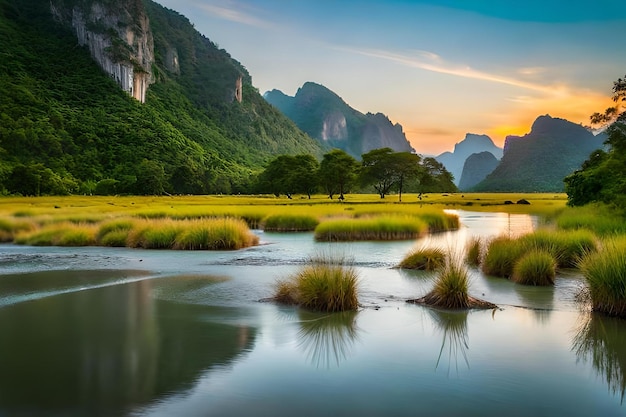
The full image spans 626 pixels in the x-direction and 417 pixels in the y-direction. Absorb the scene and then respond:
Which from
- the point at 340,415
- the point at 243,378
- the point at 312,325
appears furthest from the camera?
the point at 312,325

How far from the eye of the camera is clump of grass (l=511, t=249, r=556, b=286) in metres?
13.3

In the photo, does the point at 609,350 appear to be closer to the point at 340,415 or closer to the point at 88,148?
the point at 340,415

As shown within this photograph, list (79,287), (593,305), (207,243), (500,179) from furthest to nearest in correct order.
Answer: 1. (500,179)
2. (207,243)
3. (79,287)
4. (593,305)

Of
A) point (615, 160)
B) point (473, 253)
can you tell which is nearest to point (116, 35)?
point (615, 160)

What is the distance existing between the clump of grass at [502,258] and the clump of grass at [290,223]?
1862 cm

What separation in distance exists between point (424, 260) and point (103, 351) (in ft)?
35.9

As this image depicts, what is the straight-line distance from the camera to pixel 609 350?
7.81 meters

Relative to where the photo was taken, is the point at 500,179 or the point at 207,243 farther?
the point at 500,179

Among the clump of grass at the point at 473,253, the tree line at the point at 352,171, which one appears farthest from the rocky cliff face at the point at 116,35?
the clump of grass at the point at 473,253

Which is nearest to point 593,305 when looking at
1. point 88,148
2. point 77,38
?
point 88,148

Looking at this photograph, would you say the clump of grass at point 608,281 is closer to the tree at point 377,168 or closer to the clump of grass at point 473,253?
the clump of grass at point 473,253

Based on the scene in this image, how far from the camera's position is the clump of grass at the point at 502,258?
48.8ft

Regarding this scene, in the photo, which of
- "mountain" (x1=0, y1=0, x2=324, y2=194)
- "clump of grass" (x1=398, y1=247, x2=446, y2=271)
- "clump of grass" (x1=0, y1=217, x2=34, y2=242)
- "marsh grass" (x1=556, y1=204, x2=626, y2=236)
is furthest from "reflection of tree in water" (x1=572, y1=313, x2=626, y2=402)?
"mountain" (x1=0, y1=0, x2=324, y2=194)

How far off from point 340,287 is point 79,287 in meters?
7.34
